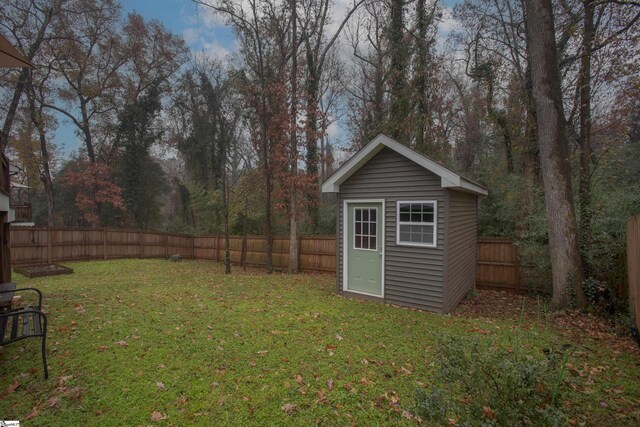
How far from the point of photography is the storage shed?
630 centimetres

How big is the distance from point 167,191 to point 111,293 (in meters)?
18.2

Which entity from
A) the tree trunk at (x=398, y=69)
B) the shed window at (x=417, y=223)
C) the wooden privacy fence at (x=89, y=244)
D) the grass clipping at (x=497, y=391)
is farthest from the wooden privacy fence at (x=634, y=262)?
the wooden privacy fence at (x=89, y=244)

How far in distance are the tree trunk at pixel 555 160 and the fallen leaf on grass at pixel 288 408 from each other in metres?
6.68

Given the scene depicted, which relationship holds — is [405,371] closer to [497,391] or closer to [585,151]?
[497,391]

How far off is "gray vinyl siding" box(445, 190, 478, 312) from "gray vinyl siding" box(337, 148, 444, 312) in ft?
0.79

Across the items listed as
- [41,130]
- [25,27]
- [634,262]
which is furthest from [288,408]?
[25,27]

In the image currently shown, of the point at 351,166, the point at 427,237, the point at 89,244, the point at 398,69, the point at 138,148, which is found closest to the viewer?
the point at 427,237

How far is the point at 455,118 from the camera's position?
52.4 feet

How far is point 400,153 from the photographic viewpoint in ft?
21.6

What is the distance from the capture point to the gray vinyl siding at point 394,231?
20.7ft

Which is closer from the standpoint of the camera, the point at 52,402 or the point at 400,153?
the point at 52,402

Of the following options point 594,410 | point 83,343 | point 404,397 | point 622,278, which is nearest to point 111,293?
point 83,343

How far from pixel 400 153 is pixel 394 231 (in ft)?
5.87

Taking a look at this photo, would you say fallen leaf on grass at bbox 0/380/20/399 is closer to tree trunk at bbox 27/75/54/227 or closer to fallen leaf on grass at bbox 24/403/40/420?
fallen leaf on grass at bbox 24/403/40/420
